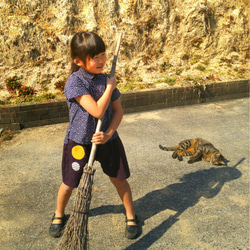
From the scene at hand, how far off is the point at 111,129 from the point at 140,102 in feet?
13.5

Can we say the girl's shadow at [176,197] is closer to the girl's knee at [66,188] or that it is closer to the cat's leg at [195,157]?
the cat's leg at [195,157]

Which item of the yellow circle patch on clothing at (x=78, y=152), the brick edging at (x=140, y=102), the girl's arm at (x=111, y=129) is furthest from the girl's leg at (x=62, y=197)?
the brick edging at (x=140, y=102)

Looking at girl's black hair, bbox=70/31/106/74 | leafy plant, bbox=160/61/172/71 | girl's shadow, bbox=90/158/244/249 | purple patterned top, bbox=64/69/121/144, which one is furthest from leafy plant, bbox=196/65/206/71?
girl's black hair, bbox=70/31/106/74

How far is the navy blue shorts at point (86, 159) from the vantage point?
2.38m

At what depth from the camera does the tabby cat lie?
4126 millimetres


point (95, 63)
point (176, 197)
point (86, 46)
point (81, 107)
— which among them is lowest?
point (176, 197)

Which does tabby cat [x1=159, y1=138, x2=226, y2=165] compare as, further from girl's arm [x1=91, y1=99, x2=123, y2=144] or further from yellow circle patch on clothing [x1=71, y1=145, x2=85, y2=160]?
yellow circle patch on clothing [x1=71, y1=145, x2=85, y2=160]

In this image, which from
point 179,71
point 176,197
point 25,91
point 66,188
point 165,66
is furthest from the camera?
point 165,66

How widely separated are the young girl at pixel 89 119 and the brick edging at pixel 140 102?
3147 mm

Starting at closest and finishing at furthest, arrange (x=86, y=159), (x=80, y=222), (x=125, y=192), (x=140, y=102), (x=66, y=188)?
(x=80, y=222)
(x=86, y=159)
(x=66, y=188)
(x=125, y=192)
(x=140, y=102)

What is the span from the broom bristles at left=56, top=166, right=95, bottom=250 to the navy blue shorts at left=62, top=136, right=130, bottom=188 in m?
0.12

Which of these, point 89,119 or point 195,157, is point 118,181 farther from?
point 195,157

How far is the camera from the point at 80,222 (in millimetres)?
2266

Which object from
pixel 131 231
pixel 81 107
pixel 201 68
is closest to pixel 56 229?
pixel 131 231
